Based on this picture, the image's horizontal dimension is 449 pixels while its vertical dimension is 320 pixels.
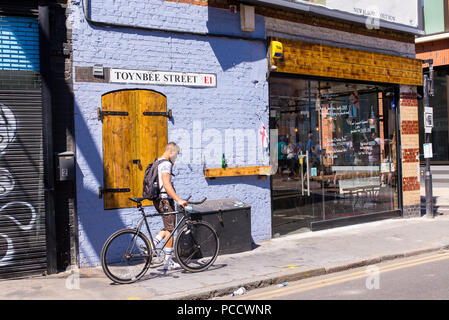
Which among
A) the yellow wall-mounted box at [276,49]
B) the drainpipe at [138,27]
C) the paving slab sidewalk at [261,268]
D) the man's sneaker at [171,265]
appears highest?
the drainpipe at [138,27]

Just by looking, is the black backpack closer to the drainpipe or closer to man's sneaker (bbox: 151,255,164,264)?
man's sneaker (bbox: 151,255,164,264)

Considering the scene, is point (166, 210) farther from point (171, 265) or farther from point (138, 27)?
point (138, 27)

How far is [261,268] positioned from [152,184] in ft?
7.23

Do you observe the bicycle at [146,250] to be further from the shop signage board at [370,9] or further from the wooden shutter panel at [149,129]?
the shop signage board at [370,9]

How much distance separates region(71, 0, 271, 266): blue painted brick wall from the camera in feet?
26.5

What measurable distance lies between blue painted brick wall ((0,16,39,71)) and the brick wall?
31.5 feet

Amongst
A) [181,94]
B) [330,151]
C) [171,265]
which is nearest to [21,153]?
[171,265]

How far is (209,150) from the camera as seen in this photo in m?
9.43

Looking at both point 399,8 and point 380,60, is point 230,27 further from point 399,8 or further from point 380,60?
point 399,8

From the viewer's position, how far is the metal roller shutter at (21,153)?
738 cm

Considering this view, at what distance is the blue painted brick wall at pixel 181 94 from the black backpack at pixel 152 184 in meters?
1.05

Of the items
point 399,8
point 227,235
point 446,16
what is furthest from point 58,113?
point 446,16

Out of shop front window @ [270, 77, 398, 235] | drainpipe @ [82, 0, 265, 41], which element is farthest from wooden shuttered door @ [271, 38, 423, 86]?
drainpipe @ [82, 0, 265, 41]

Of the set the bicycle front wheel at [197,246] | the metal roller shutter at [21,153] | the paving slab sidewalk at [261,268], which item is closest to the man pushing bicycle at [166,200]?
the bicycle front wheel at [197,246]
